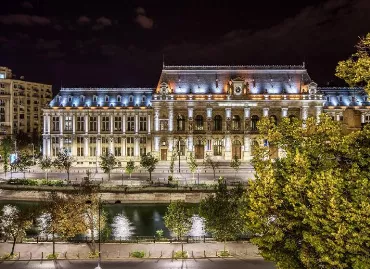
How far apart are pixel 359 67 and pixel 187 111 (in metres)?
84.2

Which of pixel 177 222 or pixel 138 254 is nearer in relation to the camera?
pixel 138 254

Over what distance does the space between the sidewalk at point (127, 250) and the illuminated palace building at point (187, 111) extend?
2415 inches

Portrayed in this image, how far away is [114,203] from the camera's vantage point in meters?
63.5

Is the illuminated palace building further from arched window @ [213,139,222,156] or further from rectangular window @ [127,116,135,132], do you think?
Answer: arched window @ [213,139,222,156]

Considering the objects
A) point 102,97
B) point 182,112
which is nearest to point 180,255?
point 182,112

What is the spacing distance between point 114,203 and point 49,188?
423 inches

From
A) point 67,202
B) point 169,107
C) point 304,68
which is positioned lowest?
point 67,202

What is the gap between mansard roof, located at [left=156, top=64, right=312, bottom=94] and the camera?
342 ft

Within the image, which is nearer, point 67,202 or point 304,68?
point 67,202

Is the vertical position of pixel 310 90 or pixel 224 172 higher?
pixel 310 90

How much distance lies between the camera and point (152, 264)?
34.2 metres

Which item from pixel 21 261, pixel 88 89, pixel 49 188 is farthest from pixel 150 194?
pixel 88 89

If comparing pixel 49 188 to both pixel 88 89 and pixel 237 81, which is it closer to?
pixel 88 89

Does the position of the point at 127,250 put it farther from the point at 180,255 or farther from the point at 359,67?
the point at 359,67
